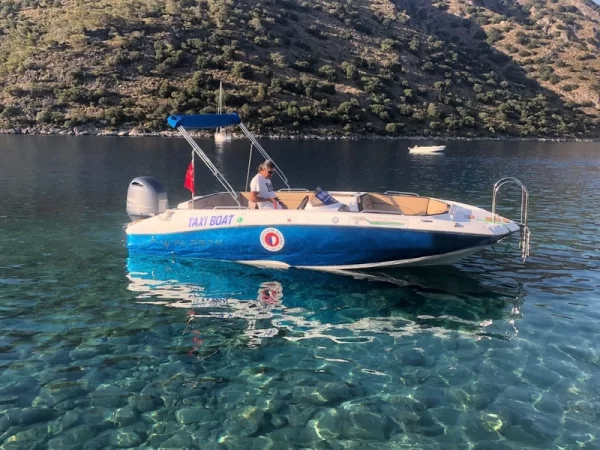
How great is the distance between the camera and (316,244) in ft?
42.7

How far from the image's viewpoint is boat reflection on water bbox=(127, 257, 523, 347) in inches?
405

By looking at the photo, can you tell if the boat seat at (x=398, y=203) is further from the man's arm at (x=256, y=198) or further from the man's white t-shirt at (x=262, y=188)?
the man's arm at (x=256, y=198)

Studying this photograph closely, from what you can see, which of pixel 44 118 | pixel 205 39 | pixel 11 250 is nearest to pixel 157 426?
pixel 11 250

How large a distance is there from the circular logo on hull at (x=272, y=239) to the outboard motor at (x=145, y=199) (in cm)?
360

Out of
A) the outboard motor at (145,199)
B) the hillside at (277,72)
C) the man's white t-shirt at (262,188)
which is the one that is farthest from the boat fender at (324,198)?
the hillside at (277,72)

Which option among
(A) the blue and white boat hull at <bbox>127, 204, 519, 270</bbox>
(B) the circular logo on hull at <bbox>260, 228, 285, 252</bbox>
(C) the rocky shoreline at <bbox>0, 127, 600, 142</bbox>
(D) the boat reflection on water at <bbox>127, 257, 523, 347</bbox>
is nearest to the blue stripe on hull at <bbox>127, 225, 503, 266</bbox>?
(A) the blue and white boat hull at <bbox>127, 204, 519, 270</bbox>

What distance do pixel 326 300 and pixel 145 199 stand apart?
659 cm

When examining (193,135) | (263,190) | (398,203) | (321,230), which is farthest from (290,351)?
(193,135)

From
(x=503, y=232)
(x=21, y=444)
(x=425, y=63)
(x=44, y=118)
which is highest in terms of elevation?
(x=425, y=63)

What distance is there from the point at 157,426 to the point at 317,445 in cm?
220

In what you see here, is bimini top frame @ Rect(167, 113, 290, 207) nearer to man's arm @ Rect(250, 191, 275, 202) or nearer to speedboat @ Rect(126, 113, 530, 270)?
speedboat @ Rect(126, 113, 530, 270)

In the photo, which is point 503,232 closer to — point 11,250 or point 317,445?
point 317,445

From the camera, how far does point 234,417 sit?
7.23 metres

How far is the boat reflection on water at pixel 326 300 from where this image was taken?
10.3m
